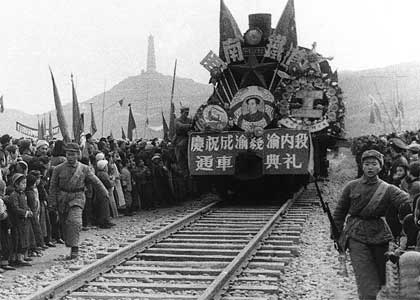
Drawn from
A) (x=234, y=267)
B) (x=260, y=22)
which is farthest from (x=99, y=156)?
(x=260, y=22)

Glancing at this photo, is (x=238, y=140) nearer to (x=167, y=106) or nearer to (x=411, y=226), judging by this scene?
(x=411, y=226)

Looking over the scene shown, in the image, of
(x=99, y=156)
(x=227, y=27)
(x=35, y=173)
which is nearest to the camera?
(x=35, y=173)

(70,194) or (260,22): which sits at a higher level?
(260,22)

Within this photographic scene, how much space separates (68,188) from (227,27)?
7.90 metres

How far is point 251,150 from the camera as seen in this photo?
13.0 m

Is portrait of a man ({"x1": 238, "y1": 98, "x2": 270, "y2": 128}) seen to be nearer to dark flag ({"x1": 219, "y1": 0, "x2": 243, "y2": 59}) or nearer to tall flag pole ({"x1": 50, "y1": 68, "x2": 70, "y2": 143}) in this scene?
dark flag ({"x1": 219, "y1": 0, "x2": 243, "y2": 59})

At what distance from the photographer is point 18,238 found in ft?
26.1

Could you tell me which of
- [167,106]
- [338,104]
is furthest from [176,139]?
[167,106]

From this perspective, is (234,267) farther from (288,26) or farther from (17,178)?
(288,26)

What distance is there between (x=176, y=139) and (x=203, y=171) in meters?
1.16

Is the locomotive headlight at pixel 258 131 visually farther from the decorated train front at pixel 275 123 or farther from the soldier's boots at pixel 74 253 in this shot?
the soldier's boots at pixel 74 253

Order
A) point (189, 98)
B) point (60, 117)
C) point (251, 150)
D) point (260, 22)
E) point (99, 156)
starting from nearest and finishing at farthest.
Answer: point (99, 156) < point (60, 117) < point (251, 150) < point (260, 22) < point (189, 98)

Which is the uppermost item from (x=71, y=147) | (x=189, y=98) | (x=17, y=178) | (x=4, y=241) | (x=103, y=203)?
(x=189, y=98)

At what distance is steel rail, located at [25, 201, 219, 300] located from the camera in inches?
236
